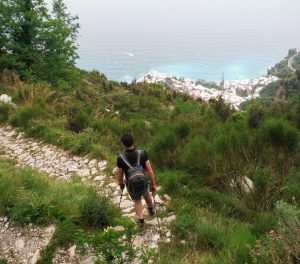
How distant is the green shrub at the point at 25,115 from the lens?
916 centimetres

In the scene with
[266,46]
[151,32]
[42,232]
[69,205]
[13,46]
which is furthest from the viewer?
[151,32]

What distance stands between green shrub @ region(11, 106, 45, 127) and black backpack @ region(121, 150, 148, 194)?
569 centimetres

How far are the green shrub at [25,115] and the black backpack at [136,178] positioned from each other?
18.7 feet

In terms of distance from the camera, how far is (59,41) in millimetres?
14086

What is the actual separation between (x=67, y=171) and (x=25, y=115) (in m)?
3.19

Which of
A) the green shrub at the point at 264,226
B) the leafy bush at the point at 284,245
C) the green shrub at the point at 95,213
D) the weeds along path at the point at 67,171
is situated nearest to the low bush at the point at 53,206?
the green shrub at the point at 95,213

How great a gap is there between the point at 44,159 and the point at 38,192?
2.90m

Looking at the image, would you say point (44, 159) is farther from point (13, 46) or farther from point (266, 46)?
point (266, 46)

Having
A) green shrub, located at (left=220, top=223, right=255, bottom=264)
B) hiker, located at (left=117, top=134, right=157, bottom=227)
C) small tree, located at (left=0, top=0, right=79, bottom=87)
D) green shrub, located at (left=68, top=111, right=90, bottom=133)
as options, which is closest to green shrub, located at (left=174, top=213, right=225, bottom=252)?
green shrub, located at (left=220, top=223, right=255, bottom=264)

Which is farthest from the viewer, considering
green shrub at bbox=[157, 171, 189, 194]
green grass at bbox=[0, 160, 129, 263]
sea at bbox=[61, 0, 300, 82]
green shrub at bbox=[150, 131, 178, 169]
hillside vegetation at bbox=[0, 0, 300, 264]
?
sea at bbox=[61, 0, 300, 82]

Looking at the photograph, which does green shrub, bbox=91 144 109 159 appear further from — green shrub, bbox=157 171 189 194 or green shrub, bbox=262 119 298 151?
green shrub, bbox=262 119 298 151

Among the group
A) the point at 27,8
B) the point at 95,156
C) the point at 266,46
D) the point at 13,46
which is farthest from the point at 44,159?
the point at 266,46

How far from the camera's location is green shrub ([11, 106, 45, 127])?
9.16m

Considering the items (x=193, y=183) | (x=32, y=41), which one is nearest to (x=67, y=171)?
(x=193, y=183)
